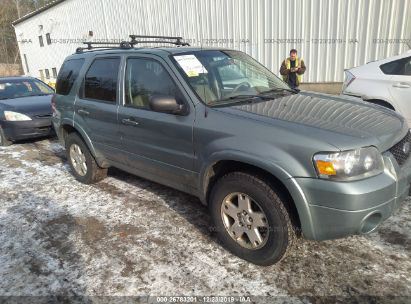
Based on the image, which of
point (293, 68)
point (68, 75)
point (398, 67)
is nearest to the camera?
point (68, 75)

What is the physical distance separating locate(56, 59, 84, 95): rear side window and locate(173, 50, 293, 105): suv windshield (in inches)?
75.0

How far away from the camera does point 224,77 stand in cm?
362

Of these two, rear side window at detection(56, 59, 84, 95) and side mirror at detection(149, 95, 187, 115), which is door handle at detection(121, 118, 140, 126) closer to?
side mirror at detection(149, 95, 187, 115)

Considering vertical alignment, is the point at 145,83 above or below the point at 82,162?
above

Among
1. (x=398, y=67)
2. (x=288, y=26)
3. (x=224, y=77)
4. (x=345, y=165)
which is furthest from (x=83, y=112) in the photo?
(x=288, y=26)

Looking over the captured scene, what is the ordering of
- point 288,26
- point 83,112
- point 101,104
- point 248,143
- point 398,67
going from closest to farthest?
point 248,143 < point 101,104 < point 83,112 < point 398,67 < point 288,26

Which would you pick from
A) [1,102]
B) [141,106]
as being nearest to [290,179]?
[141,106]

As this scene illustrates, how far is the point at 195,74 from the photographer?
136 inches

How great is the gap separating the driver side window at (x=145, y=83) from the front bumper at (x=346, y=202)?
1509 millimetres

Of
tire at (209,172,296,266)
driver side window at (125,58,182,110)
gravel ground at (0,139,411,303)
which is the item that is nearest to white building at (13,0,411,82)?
driver side window at (125,58,182,110)

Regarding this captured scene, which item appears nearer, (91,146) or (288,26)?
(91,146)

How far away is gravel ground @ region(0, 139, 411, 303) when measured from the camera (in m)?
2.76

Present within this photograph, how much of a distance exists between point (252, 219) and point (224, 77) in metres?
1.49

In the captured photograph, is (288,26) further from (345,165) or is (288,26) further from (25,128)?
(345,165)
